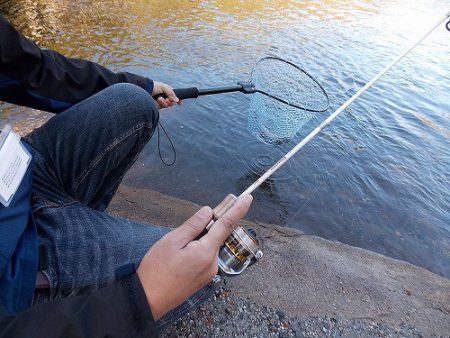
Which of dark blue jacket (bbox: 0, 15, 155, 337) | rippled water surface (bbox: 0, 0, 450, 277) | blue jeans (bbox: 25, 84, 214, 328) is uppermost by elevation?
dark blue jacket (bbox: 0, 15, 155, 337)

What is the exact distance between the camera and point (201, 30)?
301 inches

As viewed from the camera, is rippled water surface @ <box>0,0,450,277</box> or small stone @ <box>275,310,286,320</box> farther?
rippled water surface @ <box>0,0,450,277</box>

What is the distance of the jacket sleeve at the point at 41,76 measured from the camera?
1.68 m

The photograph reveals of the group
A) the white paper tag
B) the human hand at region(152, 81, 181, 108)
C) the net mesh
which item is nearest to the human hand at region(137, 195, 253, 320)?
the white paper tag

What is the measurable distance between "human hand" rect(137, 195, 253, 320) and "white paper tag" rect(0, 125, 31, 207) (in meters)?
0.66

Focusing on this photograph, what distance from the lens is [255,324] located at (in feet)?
6.52

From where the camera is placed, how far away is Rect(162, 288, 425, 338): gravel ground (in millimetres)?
1905

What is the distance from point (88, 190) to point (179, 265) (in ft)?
3.48

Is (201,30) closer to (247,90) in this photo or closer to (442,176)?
(247,90)

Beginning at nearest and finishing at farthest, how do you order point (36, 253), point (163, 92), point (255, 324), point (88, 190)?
1. point (36, 253)
2. point (88, 190)
3. point (255, 324)
4. point (163, 92)

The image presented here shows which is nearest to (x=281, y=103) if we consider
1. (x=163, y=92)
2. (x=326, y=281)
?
(x=163, y=92)

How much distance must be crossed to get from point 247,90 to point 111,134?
1.60 m

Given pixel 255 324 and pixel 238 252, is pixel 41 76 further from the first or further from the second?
pixel 255 324

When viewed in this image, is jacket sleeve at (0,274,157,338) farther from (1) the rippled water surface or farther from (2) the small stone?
(1) the rippled water surface
